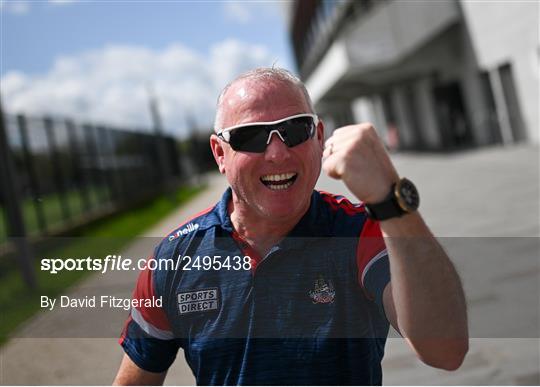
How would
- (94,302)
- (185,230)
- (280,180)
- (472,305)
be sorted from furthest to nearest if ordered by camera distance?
(472,305), (94,302), (185,230), (280,180)

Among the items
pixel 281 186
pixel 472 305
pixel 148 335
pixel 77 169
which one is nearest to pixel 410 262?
pixel 281 186

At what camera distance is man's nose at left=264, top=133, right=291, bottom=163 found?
1.47 m

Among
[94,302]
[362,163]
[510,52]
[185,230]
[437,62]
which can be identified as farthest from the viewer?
[437,62]

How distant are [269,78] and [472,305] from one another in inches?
123

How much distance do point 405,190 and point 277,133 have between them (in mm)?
369

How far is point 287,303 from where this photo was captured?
1618mm

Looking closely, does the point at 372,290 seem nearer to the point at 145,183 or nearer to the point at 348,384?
the point at 348,384

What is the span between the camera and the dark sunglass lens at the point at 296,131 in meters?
1.48

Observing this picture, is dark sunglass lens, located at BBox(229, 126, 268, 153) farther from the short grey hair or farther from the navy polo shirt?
the navy polo shirt

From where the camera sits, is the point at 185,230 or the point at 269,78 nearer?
the point at 269,78

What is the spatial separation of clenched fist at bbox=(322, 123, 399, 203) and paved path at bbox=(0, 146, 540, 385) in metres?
0.37

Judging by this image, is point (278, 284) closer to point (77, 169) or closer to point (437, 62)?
point (77, 169)

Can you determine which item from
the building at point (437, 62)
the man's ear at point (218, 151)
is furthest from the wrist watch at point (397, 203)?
the building at point (437, 62)

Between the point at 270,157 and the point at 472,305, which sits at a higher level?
the point at 270,157
